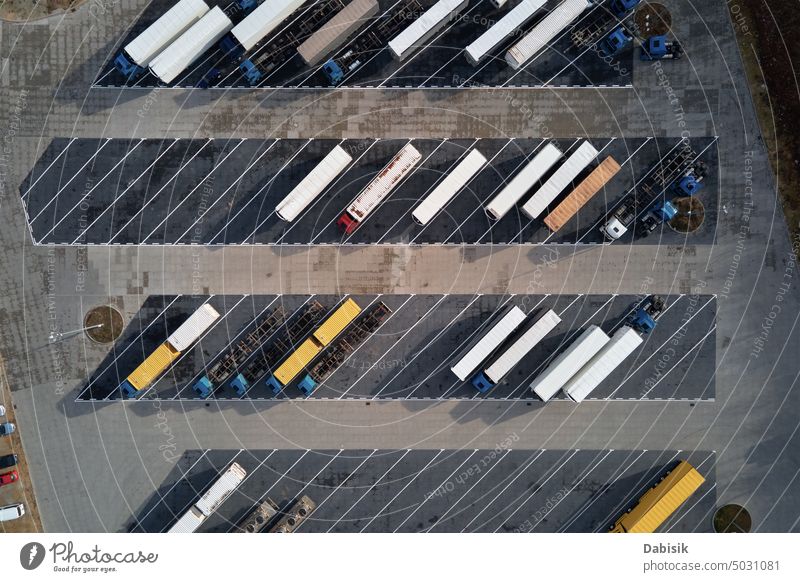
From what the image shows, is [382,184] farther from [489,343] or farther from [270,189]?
[489,343]

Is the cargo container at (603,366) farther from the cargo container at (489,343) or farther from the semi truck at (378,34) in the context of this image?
the semi truck at (378,34)

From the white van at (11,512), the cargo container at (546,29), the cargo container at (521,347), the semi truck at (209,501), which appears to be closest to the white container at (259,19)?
the cargo container at (546,29)

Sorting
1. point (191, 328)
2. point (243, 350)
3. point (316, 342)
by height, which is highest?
point (191, 328)

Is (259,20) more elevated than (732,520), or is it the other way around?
(259,20)

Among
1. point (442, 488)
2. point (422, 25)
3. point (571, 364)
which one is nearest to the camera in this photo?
point (422, 25)

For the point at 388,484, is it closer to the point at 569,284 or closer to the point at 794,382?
the point at 569,284

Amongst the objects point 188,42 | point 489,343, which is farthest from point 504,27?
point 489,343

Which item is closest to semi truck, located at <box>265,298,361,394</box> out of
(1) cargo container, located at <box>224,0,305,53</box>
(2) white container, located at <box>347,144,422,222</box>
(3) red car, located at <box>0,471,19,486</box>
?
(2) white container, located at <box>347,144,422,222</box>
